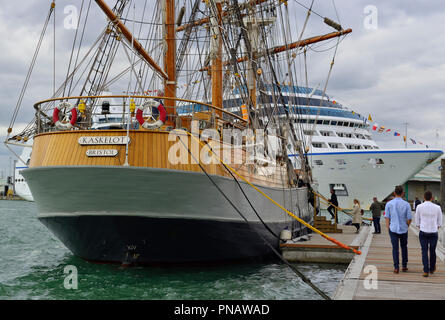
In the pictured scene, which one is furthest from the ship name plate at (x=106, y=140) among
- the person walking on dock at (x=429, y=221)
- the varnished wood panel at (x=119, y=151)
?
the person walking on dock at (x=429, y=221)

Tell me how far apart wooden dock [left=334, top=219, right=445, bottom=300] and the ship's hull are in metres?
26.4

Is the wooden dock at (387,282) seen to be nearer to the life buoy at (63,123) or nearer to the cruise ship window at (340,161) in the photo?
A: the life buoy at (63,123)

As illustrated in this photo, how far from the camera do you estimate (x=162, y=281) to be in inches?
386

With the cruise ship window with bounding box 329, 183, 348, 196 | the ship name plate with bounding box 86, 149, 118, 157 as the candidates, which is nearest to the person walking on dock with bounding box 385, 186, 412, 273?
the ship name plate with bounding box 86, 149, 118, 157

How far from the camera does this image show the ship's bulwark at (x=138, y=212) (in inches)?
376

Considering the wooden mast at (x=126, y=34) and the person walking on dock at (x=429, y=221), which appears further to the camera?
the wooden mast at (x=126, y=34)

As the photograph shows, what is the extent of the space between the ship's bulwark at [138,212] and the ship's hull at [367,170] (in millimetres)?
Answer: 27313

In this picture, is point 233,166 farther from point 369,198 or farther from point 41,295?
point 369,198

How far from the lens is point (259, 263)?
12789 millimetres

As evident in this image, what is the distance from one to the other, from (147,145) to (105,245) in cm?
263

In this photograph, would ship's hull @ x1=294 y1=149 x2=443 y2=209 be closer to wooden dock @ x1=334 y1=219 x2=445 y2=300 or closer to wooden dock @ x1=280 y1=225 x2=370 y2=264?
wooden dock @ x1=280 y1=225 x2=370 y2=264

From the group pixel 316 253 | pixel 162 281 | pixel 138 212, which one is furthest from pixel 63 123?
pixel 316 253

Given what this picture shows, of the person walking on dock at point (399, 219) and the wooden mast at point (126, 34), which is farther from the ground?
the wooden mast at point (126, 34)

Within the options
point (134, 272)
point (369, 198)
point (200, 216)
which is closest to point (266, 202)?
point (200, 216)
